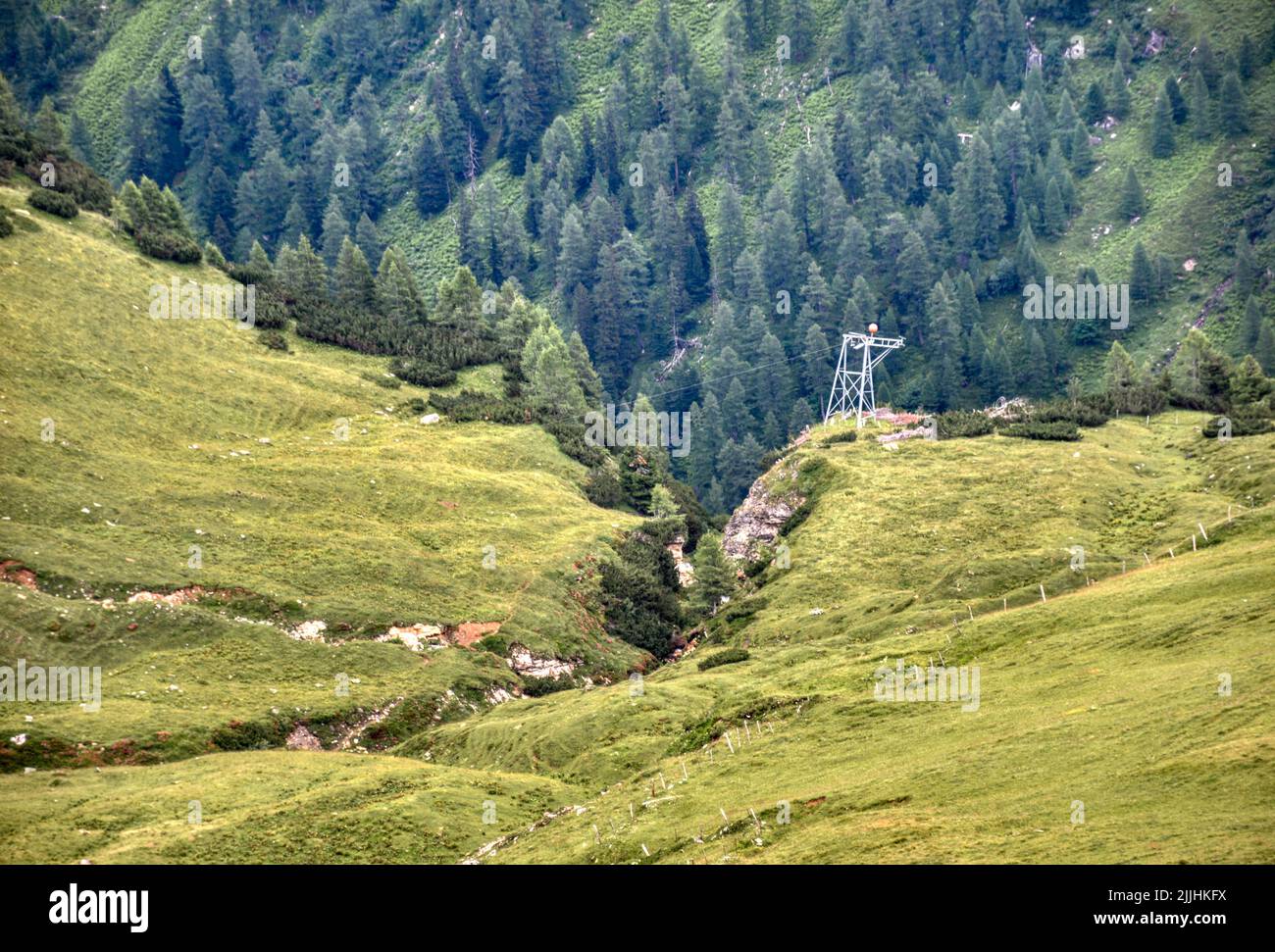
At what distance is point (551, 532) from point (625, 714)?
35157 millimetres

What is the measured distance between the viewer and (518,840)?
188 feet

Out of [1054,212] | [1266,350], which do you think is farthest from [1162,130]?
[1266,350]

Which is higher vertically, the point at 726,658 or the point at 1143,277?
the point at 1143,277

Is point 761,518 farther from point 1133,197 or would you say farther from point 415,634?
point 1133,197

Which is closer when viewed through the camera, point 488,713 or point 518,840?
point 518,840

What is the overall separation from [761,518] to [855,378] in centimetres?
7650

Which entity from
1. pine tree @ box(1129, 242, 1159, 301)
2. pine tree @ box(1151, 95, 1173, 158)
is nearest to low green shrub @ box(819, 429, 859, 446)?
pine tree @ box(1129, 242, 1159, 301)

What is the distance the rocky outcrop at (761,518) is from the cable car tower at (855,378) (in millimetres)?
13229

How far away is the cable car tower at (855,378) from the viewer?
414 ft

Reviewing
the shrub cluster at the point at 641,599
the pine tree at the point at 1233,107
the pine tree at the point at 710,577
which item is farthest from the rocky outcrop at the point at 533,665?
the pine tree at the point at 1233,107

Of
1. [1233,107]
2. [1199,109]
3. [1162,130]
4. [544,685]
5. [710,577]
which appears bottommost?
[544,685]

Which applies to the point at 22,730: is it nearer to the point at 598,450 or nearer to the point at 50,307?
the point at 50,307

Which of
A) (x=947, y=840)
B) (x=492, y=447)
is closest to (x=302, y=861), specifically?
(x=947, y=840)

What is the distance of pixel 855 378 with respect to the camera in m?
180
